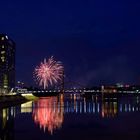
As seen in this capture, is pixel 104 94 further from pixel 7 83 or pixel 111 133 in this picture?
pixel 111 133

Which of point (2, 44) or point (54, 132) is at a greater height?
point (2, 44)

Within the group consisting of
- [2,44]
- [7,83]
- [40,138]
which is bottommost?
[40,138]

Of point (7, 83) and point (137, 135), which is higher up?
point (7, 83)

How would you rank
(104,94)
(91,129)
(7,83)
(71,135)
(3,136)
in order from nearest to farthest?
(3,136), (71,135), (91,129), (7,83), (104,94)

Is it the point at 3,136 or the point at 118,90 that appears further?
the point at 118,90

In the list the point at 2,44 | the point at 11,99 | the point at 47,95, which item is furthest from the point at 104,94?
the point at 11,99

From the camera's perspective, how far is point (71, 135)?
122 ft

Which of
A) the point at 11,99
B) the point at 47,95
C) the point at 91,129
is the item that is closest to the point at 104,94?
the point at 47,95

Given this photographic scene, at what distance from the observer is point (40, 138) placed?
34.9m

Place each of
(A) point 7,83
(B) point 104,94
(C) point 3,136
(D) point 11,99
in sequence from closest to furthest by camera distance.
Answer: (C) point 3,136 → (D) point 11,99 → (A) point 7,83 → (B) point 104,94

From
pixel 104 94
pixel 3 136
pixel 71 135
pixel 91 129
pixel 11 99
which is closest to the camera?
pixel 3 136

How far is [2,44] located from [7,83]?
1432 cm

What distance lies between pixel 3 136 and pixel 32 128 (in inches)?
352

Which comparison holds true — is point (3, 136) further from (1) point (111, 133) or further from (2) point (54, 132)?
(1) point (111, 133)
